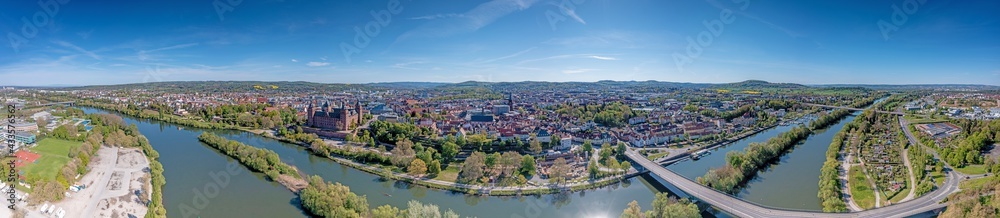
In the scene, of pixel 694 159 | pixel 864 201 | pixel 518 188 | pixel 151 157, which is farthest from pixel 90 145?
pixel 864 201

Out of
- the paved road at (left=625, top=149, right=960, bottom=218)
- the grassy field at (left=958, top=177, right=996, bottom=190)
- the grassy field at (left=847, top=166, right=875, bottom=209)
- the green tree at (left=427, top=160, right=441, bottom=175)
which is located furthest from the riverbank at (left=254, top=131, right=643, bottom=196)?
the grassy field at (left=958, top=177, right=996, bottom=190)

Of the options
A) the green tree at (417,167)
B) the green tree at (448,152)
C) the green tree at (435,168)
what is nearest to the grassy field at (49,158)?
the green tree at (417,167)

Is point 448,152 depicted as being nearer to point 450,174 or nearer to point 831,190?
point 450,174

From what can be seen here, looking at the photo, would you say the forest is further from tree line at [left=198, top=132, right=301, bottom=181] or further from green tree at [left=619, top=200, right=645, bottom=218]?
tree line at [left=198, top=132, right=301, bottom=181]

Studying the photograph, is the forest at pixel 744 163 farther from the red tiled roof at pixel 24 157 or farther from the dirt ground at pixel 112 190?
the red tiled roof at pixel 24 157

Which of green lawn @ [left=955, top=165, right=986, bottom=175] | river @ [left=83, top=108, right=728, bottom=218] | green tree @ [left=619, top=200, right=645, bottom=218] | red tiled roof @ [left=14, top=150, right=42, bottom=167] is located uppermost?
red tiled roof @ [left=14, top=150, right=42, bottom=167]

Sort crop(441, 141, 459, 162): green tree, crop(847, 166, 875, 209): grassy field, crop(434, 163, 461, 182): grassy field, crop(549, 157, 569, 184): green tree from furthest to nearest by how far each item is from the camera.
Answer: crop(441, 141, 459, 162): green tree
crop(434, 163, 461, 182): grassy field
crop(549, 157, 569, 184): green tree
crop(847, 166, 875, 209): grassy field
